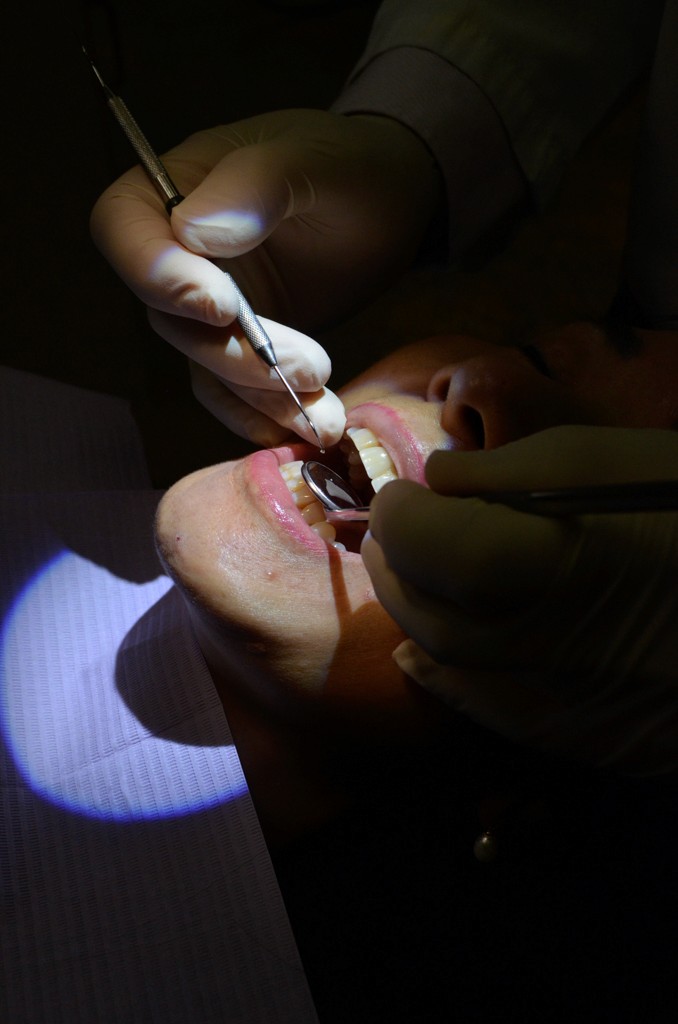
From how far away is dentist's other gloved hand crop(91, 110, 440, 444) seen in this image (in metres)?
1.00

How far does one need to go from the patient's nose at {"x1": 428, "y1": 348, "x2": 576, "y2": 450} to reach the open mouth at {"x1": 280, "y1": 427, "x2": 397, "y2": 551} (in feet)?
0.33

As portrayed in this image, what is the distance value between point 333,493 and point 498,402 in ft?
0.84

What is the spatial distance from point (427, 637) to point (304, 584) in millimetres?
203

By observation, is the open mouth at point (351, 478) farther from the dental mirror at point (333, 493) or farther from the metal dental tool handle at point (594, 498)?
the metal dental tool handle at point (594, 498)

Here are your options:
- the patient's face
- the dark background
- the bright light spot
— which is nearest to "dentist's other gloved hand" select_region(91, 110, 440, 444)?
the patient's face

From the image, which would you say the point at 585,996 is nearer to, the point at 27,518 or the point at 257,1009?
the point at 257,1009

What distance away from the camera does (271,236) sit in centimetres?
131

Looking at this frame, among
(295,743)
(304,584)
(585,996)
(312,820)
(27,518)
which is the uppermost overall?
(304,584)

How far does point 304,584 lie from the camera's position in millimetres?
926

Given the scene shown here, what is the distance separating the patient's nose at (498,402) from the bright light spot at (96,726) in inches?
19.7

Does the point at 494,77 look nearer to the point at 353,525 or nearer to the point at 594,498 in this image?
the point at 353,525

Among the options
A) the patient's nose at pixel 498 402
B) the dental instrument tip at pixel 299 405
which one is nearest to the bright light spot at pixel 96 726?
the dental instrument tip at pixel 299 405

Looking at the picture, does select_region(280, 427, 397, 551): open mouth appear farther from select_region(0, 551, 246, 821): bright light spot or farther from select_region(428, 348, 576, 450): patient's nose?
select_region(0, 551, 246, 821): bright light spot

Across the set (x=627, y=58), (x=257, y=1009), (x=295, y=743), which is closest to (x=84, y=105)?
(x=627, y=58)
